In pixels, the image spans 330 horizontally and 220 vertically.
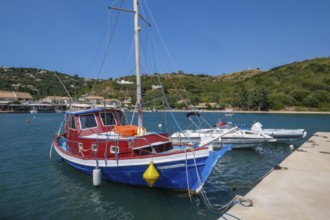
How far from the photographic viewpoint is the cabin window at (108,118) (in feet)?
49.5

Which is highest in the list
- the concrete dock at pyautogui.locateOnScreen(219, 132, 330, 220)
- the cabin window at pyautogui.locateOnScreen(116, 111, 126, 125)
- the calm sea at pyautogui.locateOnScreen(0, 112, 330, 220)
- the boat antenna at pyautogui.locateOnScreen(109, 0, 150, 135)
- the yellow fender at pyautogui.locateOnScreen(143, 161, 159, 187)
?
the boat antenna at pyautogui.locateOnScreen(109, 0, 150, 135)

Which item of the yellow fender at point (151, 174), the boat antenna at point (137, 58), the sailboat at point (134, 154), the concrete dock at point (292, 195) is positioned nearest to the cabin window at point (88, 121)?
the sailboat at point (134, 154)

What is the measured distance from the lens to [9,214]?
1029 centimetres

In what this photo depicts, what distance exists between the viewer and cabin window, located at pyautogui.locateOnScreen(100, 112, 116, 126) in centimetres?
1510

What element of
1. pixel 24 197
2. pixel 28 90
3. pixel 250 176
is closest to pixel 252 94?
pixel 250 176

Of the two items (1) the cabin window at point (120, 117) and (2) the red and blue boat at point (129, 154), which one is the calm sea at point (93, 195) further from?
(1) the cabin window at point (120, 117)

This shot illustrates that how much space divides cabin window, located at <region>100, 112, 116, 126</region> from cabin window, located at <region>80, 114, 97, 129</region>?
1.78ft

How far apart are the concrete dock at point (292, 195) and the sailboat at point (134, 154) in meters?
2.59

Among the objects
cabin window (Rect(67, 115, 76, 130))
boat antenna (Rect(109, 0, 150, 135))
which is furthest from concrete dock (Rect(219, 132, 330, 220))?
cabin window (Rect(67, 115, 76, 130))

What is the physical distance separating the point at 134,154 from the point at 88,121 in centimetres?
434

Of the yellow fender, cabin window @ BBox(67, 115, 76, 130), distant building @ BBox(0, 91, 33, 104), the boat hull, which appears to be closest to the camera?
the yellow fender

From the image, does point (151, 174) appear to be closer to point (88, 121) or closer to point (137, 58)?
point (137, 58)

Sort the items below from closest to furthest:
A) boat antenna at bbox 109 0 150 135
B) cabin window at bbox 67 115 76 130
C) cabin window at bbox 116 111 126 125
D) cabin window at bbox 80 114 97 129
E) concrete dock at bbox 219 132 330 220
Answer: concrete dock at bbox 219 132 330 220 → boat antenna at bbox 109 0 150 135 → cabin window at bbox 80 114 97 129 → cabin window at bbox 67 115 76 130 → cabin window at bbox 116 111 126 125

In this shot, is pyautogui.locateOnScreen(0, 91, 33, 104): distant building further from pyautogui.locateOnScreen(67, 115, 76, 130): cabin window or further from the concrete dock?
the concrete dock
